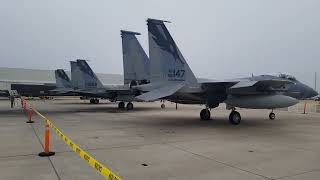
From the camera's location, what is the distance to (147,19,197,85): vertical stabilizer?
13016 mm

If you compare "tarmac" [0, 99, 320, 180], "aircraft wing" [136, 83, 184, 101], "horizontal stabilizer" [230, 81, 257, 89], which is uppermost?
"horizontal stabilizer" [230, 81, 257, 89]

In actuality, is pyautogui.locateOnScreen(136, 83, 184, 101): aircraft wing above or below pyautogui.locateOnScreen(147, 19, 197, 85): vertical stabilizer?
below

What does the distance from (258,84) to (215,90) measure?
1933 mm

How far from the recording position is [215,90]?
1354cm

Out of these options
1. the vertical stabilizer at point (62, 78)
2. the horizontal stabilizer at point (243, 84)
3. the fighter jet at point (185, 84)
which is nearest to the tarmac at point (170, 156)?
the horizontal stabilizer at point (243, 84)

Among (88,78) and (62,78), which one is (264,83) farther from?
(62,78)

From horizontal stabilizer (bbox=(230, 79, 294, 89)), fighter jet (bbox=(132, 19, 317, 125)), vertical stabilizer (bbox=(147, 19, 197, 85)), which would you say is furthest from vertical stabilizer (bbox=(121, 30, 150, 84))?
horizontal stabilizer (bbox=(230, 79, 294, 89))

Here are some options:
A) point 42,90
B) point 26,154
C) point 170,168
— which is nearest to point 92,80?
point 26,154

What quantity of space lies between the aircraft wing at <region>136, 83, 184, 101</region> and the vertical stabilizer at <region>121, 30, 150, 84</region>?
221 inches

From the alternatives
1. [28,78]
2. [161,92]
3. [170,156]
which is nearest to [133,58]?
[161,92]

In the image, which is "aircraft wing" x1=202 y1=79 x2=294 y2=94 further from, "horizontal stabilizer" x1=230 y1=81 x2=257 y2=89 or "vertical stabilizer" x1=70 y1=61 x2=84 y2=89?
"vertical stabilizer" x1=70 y1=61 x2=84 y2=89

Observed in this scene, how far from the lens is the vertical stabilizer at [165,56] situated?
13.0 meters

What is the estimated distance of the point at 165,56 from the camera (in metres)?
13.1

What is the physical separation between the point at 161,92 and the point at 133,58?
6.75 m
